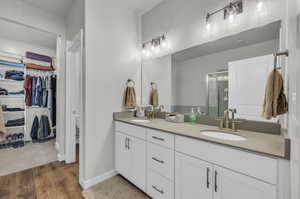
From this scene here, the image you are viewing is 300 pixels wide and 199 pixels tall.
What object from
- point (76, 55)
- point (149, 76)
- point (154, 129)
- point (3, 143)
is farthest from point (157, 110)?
point (3, 143)

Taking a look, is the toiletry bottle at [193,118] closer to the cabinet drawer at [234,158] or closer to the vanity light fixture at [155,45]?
the cabinet drawer at [234,158]

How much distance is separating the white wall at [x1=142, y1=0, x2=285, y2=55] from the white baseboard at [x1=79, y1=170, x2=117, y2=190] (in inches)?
80.9

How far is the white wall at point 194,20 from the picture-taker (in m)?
1.23

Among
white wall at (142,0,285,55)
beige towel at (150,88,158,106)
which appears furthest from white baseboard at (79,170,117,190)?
white wall at (142,0,285,55)

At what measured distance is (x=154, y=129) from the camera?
1.42m

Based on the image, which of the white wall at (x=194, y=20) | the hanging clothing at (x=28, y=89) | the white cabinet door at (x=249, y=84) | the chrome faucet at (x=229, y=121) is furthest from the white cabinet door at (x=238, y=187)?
the hanging clothing at (x=28, y=89)

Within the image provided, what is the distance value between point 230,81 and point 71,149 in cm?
269

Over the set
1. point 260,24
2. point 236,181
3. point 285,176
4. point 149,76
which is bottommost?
point 236,181

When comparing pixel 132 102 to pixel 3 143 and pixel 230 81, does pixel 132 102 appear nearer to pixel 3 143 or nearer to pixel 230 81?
pixel 230 81

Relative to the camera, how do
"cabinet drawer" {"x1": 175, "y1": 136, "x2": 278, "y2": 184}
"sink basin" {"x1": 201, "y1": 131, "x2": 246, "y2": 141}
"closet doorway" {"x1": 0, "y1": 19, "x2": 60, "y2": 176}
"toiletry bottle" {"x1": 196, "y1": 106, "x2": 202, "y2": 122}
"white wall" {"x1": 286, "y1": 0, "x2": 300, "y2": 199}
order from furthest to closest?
"closet doorway" {"x1": 0, "y1": 19, "x2": 60, "y2": 176}, "toiletry bottle" {"x1": 196, "y1": 106, "x2": 202, "y2": 122}, "sink basin" {"x1": 201, "y1": 131, "x2": 246, "y2": 141}, "cabinet drawer" {"x1": 175, "y1": 136, "x2": 278, "y2": 184}, "white wall" {"x1": 286, "y1": 0, "x2": 300, "y2": 199}

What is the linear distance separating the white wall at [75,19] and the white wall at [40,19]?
0.21m

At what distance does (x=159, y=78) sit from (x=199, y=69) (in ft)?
2.27

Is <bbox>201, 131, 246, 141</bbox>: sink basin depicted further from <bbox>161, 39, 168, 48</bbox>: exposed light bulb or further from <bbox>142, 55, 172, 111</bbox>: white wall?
<bbox>161, 39, 168, 48</bbox>: exposed light bulb

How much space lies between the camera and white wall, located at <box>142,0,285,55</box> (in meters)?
1.23
